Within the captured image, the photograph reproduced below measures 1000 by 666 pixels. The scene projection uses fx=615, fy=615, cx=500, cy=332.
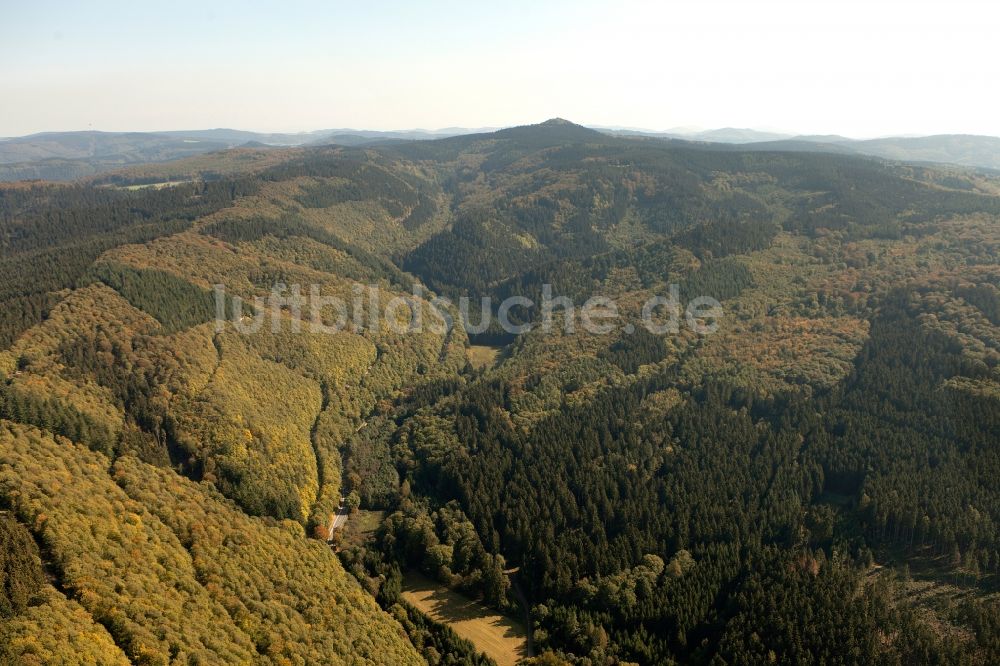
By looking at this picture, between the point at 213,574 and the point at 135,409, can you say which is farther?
the point at 135,409

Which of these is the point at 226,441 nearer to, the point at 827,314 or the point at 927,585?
the point at 927,585

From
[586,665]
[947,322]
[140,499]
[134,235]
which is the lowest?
[586,665]

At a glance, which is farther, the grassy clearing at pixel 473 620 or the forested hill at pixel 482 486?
the grassy clearing at pixel 473 620

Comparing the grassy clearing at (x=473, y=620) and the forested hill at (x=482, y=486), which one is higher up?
the forested hill at (x=482, y=486)

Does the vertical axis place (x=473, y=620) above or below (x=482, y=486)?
below

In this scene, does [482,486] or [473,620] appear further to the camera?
[482,486]

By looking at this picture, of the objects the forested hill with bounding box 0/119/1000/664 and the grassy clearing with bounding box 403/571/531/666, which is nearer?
the forested hill with bounding box 0/119/1000/664

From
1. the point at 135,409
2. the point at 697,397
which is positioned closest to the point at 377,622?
the point at 135,409

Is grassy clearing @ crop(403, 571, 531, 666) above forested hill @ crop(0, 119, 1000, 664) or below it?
→ below
